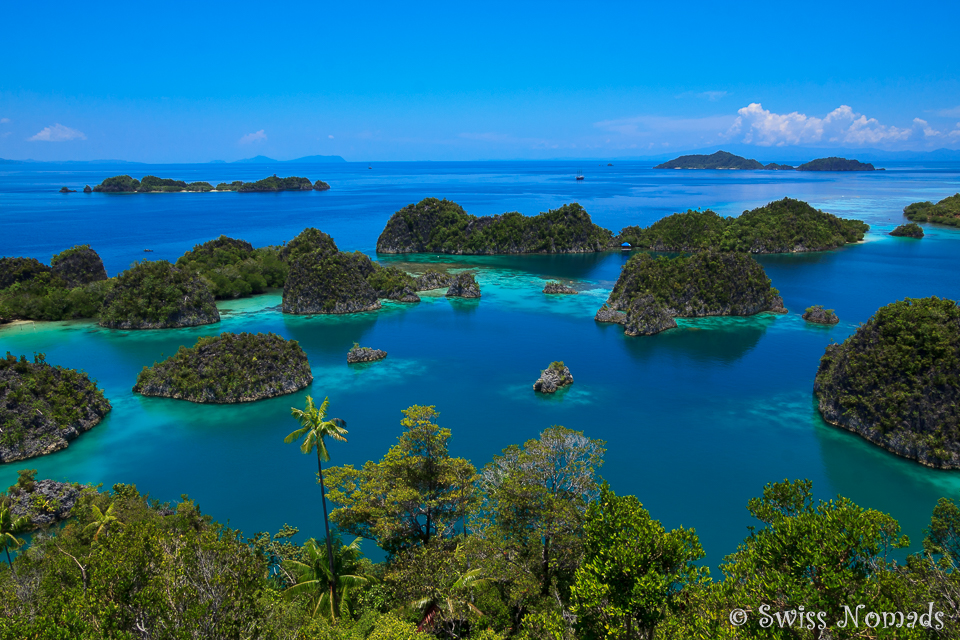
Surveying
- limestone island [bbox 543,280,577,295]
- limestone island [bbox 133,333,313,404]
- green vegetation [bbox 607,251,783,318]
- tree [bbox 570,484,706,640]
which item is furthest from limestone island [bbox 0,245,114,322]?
tree [bbox 570,484,706,640]

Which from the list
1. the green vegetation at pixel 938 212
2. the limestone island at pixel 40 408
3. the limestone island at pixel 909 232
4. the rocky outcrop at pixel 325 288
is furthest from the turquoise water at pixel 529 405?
the green vegetation at pixel 938 212

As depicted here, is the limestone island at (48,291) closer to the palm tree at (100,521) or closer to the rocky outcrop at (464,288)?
the rocky outcrop at (464,288)

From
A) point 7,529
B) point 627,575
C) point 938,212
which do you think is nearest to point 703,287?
point 627,575

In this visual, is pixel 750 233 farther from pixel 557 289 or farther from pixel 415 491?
pixel 415 491

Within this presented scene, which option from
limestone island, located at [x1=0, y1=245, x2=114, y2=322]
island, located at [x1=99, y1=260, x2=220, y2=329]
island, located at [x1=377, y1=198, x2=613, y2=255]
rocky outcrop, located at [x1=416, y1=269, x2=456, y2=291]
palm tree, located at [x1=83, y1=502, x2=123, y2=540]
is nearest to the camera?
palm tree, located at [x1=83, y1=502, x2=123, y2=540]

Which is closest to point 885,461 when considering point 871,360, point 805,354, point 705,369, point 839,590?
point 871,360

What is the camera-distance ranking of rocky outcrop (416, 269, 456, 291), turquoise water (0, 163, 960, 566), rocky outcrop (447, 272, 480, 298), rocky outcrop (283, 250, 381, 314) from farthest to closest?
rocky outcrop (416, 269, 456, 291) → rocky outcrop (447, 272, 480, 298) → rocky outcrop (283, 250, 381, 314) → turquoise water (0, 163, 960, 566)

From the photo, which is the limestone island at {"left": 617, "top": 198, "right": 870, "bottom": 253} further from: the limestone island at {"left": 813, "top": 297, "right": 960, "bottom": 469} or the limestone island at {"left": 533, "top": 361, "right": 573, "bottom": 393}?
the limestone island at {"left": 533, "top": 361, "right": 573, "bottom": 393}
